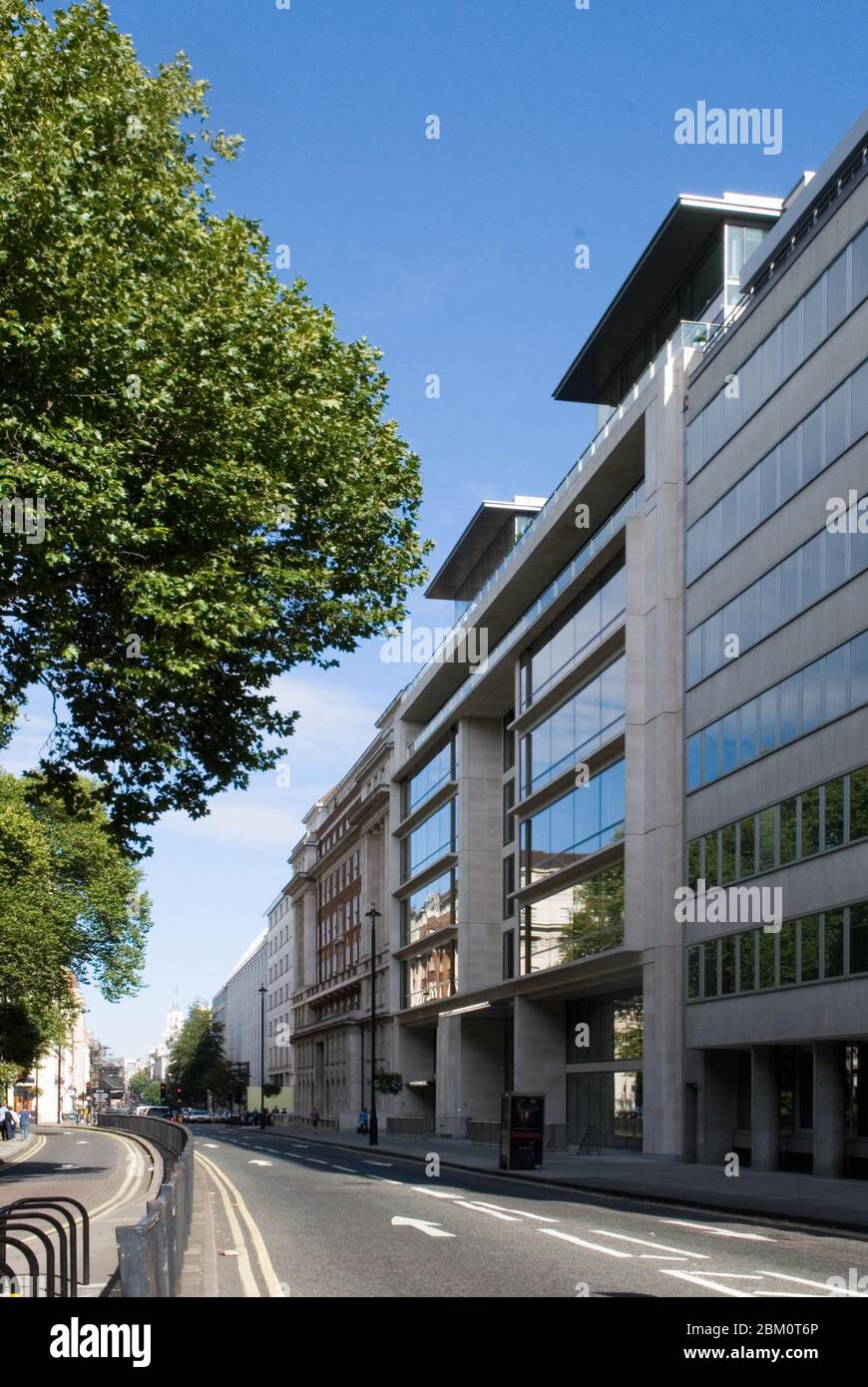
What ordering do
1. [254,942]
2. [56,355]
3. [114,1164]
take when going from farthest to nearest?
[254,942] < [114,1164] < [56,355]

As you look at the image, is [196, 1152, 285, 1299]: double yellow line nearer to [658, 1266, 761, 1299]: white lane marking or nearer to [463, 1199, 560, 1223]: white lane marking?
[658, 1266, 761, 1299]: white lane marking

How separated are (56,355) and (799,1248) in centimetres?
1339

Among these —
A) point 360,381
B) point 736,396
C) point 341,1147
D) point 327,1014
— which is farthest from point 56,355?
point 327,1014

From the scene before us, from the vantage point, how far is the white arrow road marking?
17.5 metres

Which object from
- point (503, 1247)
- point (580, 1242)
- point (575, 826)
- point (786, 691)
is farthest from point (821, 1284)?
point (575, 826)

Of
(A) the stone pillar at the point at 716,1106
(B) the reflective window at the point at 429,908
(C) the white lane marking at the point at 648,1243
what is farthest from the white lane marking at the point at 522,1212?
(B) the reflective window at the point at 429,908

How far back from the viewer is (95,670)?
2070 cm

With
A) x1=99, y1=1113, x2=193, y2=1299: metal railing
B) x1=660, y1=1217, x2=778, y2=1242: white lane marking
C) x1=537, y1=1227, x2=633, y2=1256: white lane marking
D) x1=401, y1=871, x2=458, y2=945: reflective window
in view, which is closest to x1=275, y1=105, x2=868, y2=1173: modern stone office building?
x1=401, y1=871, x2=458, y2=945: reflective window

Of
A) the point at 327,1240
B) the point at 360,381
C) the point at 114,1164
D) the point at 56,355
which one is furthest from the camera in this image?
the point at 114,1164

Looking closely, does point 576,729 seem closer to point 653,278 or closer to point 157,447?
point 653,278

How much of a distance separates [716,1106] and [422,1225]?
22.1 m
